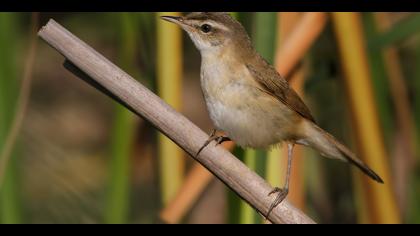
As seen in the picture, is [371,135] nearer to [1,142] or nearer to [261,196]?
[261,196]

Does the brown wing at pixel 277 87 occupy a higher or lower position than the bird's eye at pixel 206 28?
lower

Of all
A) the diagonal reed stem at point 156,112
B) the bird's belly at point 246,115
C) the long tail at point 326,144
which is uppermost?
the long tail at point 326,144

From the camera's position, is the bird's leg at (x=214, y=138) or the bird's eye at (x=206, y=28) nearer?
the bird's leg at (x=214, y=138)

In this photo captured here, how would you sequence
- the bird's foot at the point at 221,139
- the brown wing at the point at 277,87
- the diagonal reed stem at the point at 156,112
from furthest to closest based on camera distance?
the brown wing at the point at 277,87 → the bird's foot at the point at 221,139 → the diagonal reed stem at the point at 156,112

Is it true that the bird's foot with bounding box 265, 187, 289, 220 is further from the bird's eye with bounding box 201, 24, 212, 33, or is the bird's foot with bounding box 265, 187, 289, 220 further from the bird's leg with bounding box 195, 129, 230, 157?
the bird's eye with bounding box 201, 24, 212, 33

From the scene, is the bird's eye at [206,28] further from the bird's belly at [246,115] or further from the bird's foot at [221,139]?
the bird's foot at [221,139]

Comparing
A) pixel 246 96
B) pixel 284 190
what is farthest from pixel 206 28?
pixel 284 190

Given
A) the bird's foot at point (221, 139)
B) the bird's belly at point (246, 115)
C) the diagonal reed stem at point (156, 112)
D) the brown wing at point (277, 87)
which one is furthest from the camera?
the brown wing at point (277, 87)

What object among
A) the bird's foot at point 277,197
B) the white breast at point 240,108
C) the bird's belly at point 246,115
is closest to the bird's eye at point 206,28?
the white breast at point 240,108
